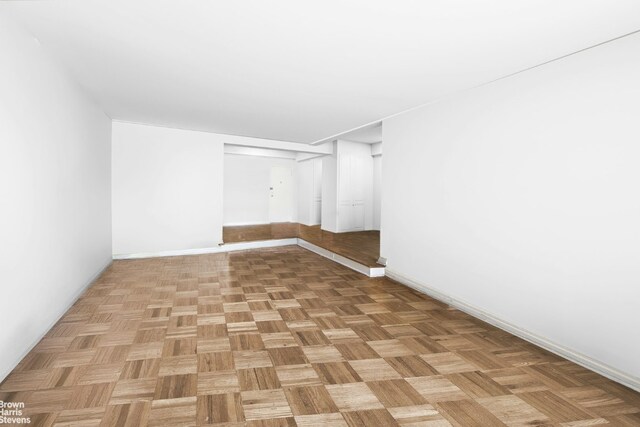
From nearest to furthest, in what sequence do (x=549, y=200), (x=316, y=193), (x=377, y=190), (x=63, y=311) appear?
1. (x=549, y=200)
2. (x=63, y=311)
3. (x=377, y=190)
4. (x=316, y=193)

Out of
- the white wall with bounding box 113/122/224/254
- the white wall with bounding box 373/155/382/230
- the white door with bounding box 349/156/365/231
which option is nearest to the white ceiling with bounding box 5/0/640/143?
the white wall with bounding box 113/122/224/254

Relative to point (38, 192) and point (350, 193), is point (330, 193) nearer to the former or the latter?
point (350, 193)

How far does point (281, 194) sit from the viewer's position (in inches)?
438

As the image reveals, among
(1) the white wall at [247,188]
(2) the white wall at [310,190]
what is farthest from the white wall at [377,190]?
(1) the white wall at [247,188]

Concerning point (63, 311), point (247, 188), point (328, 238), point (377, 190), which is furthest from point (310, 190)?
point (63, 311)

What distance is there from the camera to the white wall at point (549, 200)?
2.43m

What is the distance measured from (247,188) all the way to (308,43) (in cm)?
805

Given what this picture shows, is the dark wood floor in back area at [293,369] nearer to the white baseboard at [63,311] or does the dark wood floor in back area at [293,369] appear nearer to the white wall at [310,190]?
the white baseboard at [63,311]

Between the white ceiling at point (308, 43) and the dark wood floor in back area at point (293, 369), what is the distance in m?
2.36

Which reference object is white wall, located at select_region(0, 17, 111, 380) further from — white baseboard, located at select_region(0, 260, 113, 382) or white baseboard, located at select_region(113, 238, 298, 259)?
white baseboard, located at select_region(113, 238, 298, 259)

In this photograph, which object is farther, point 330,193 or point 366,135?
point 330,193

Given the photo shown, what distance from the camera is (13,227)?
94.8 inches

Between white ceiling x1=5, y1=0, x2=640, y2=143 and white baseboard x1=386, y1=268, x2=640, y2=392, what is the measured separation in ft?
7.42

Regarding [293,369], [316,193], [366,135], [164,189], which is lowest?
[293,369]
